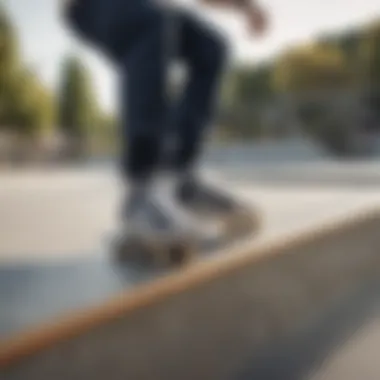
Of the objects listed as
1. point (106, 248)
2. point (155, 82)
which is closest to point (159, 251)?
point (106, 248)

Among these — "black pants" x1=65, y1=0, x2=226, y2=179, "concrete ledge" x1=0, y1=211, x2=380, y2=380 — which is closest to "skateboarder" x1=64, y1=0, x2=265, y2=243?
"black pants" x1=65, y1=0, x2=226, y2=179

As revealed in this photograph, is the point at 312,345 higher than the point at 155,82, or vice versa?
the point at 155,82

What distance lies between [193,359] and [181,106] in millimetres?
472

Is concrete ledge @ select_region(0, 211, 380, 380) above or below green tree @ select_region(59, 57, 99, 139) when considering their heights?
below

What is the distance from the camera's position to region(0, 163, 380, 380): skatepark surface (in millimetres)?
712

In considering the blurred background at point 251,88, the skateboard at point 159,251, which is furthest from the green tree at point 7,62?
the skateboard at point 159,251

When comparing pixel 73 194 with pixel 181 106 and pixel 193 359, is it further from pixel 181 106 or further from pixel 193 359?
pixel 193 359

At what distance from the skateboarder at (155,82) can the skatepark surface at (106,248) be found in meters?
0.05

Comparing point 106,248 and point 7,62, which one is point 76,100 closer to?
point 7,62

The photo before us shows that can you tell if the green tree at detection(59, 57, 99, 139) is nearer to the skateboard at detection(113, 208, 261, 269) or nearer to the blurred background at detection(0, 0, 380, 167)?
the blurred background at detection(0, 0, 380, 167)

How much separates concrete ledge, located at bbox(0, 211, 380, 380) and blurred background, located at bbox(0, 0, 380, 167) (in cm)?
17

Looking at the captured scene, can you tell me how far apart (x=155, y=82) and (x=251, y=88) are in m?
0.13

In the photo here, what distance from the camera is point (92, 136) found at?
84 cm

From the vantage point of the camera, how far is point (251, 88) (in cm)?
99
